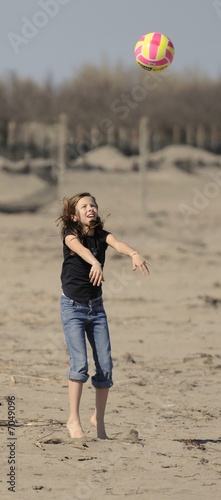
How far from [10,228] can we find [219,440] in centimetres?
1440

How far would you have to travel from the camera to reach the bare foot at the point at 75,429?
5546 mm

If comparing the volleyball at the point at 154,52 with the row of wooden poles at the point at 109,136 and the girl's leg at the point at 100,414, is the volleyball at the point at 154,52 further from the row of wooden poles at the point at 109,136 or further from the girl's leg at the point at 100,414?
the row of wooden poles at the point at 109,136

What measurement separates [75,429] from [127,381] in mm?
1882

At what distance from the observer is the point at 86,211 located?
566cm

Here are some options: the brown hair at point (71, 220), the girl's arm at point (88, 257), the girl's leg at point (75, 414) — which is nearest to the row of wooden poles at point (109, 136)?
the brown hair at point (71, 220)

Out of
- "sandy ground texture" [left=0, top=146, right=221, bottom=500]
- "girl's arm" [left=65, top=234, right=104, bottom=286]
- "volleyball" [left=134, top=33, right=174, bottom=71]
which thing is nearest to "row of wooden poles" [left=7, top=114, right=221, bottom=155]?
"sandy ground texture" [left=0, top=146, right=221, bottom=500]

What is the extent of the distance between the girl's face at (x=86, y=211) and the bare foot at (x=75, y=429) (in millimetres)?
1167

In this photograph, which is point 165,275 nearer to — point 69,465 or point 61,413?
point 61,413

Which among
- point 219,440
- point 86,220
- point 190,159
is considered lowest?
point 219,440

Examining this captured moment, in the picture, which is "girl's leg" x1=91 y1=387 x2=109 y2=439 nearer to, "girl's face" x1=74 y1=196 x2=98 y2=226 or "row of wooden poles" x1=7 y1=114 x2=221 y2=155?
"girl's face" x1=74 y1=196 x2=98 y2=226

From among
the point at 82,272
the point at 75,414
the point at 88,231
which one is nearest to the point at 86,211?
the point at 88,231

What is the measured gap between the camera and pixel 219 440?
18.9 feet

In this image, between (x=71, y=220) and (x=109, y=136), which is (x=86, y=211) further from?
(x=109, y=136)

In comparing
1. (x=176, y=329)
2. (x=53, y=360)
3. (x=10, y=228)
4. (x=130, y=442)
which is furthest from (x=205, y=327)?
(x=10, y=228)
